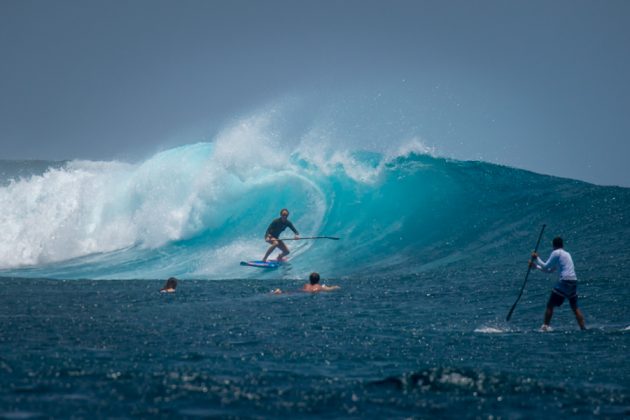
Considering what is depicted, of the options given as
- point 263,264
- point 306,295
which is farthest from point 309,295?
point 263,264

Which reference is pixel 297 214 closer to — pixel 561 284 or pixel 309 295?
pixel 309 295

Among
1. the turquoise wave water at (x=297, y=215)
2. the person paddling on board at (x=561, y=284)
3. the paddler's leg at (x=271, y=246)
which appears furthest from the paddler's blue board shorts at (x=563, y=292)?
the paddler's leg at (x=271, y=246)

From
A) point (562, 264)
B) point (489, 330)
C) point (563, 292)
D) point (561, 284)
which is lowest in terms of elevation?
point (489, 330)

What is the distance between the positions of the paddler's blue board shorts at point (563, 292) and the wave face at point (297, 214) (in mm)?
5424

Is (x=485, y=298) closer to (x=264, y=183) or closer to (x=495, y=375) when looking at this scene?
(x=495, y=375)

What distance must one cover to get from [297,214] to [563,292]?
40.2 feet

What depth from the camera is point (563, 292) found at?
1001 centimetres

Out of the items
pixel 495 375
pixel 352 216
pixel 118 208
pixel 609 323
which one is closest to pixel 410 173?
pixel 352 216

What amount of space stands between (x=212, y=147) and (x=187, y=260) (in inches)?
248

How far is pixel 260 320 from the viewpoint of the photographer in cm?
982

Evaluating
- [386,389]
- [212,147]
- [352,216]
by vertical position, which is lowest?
[386,389]

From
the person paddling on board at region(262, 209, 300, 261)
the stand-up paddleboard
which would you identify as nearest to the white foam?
the stand-up paddleboard

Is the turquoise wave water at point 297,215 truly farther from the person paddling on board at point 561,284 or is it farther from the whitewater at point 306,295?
the person paddling on board at point 561,284

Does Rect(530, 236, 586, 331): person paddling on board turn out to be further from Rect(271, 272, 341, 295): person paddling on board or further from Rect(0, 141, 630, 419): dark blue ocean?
Rect(271, 272, 341, 295): person paddling on board
